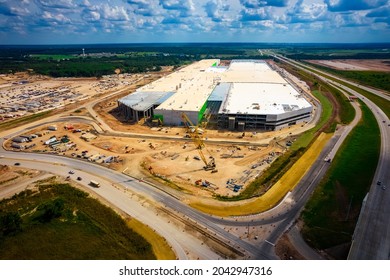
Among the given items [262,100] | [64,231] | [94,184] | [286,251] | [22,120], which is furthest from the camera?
[262,100]

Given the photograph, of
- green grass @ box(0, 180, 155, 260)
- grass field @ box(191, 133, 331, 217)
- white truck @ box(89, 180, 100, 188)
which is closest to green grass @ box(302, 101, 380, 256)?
grass field @ box(191, 133, 331, 217)

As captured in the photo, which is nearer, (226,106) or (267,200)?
(267,200)

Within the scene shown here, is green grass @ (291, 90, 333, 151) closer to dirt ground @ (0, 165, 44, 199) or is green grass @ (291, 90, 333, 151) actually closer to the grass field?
the grass field

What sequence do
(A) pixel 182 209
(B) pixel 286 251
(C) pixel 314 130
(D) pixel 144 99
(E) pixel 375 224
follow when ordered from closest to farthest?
(B) pixel 286 251 < (E) pixel 375 224 < (A) pixel 182 209 < (C) pixel 314 130 < (D) pixel 144 99

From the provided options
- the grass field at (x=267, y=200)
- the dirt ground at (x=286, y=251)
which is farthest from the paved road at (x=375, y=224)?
the grass field at (x=267, y=200)

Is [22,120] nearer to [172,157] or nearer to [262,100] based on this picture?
[172,157]

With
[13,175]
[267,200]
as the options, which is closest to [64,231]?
[13,175]
